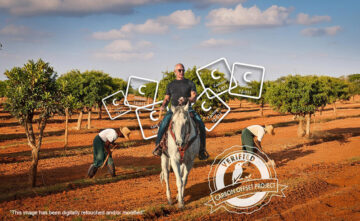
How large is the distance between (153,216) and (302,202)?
476cm

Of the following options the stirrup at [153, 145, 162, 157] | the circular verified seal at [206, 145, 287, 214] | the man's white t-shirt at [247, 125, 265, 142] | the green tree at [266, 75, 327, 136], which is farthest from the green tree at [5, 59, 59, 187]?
the green tree at [266, 75, 327, 136]

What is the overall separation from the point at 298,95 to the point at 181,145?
20.9 m

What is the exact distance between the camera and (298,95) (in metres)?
25.4

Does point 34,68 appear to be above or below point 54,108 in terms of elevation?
above

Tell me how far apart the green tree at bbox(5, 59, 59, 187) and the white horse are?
666cm

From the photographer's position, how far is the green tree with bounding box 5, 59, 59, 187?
465 inches

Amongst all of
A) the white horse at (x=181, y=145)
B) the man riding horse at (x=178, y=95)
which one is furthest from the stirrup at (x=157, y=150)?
the white horse at (x=181, y=145)

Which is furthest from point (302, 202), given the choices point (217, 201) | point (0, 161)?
point (0, 161)

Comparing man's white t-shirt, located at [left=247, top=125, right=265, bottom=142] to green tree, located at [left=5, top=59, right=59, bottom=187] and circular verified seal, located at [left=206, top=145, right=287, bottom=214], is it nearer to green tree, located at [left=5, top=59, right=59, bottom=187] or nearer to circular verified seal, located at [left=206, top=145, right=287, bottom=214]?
circular verified seal, located at [left=206, top=145, right=287, bottom=214]

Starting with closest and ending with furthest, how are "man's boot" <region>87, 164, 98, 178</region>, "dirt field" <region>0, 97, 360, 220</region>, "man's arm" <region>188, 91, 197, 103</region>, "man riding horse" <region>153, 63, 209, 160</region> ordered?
"dirt field" <region>0, 97, 360, 220</region>
"man's arm" <region>188, 91, 197, 103</region>
"man riding horse" <region>153, 63, 209, 160</region>
"man's boot" <region>87, 164, 98, 178</region>

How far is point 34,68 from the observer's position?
12.2 m

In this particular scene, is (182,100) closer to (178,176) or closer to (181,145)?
(181,145)

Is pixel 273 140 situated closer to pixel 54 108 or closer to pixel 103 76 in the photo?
pixel 54 108

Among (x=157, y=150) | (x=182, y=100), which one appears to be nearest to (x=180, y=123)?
(x=182, y=100)
